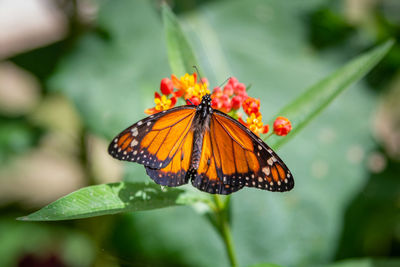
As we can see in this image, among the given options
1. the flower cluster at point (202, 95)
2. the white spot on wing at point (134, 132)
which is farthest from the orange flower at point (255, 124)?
the white spot on wing at point (134, 132)

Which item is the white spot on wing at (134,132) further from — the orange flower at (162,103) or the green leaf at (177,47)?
the green leaf at (177,47)

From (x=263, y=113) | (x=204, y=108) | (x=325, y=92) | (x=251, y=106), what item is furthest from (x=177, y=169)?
(x=263, y=113)

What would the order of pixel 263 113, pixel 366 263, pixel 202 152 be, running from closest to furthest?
pixel 202 152, pixel 366 263, pixel 263 113

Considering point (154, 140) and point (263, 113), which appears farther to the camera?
point (263, 113)

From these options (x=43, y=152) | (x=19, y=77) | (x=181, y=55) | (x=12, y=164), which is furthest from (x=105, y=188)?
(x=19, y=77)

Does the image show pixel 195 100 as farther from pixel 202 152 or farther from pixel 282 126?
pixel 282 126

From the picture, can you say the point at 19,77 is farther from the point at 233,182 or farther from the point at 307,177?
the point at 233,182

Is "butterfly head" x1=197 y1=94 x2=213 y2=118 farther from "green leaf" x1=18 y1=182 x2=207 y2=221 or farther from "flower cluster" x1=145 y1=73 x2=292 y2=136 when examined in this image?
"green leaf" x1=18 y1=182 x2=207 y2=221
